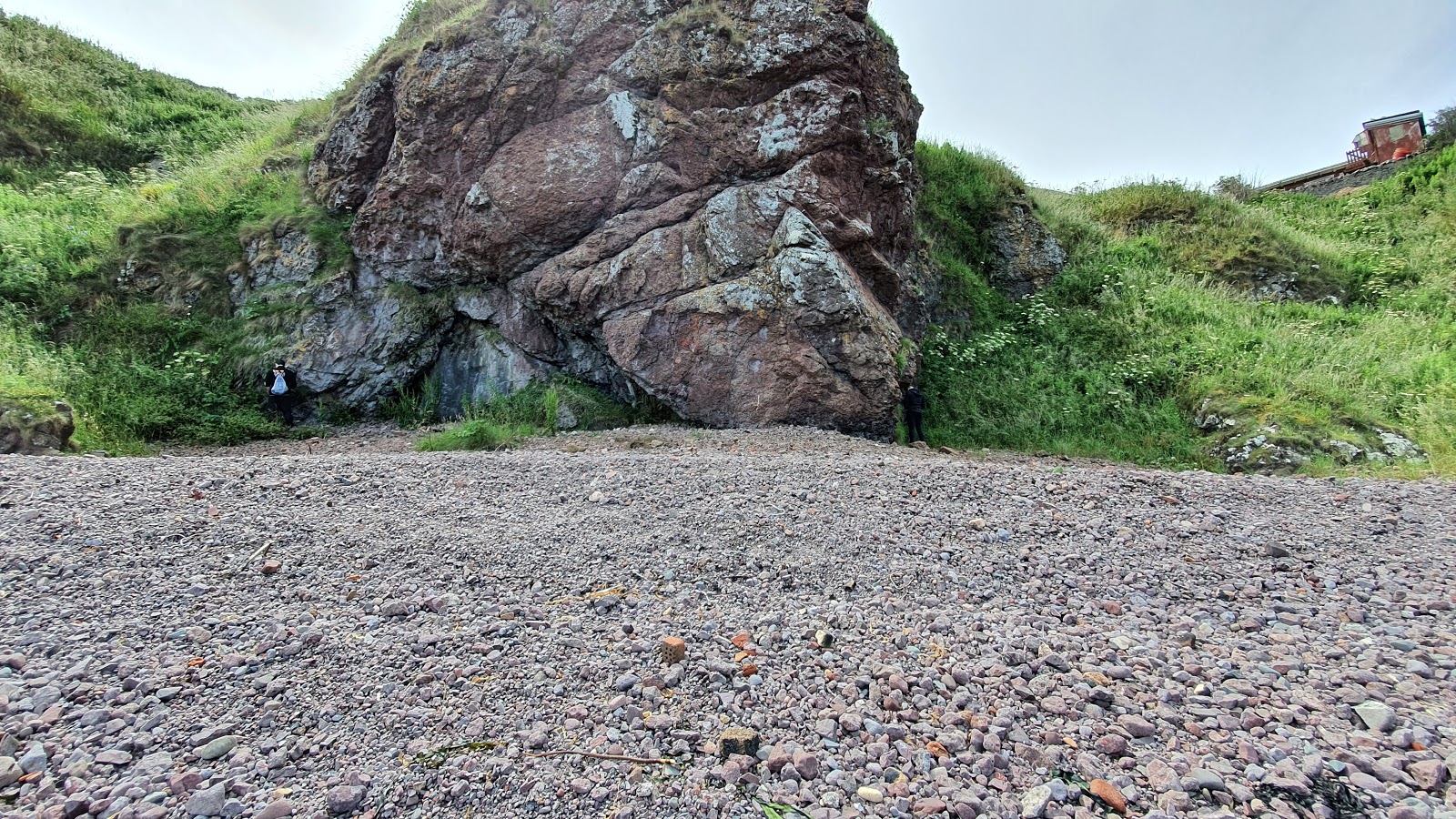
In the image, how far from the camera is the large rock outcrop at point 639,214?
941 centimetres

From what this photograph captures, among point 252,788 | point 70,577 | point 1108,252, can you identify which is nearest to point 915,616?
point 252,788

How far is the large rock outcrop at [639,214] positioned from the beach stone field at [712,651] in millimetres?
4683

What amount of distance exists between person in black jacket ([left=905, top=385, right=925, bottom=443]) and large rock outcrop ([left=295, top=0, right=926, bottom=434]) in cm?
74

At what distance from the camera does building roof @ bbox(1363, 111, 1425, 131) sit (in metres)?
25.2

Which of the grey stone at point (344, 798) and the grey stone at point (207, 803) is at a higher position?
the grey stone at point (207, 803)

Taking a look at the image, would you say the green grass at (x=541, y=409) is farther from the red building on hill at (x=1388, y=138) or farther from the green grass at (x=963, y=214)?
the red building on hill at (x=1388, y=138)

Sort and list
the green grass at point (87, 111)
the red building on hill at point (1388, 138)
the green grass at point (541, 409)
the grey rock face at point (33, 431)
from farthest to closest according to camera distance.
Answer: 1. the red building on hill at point (1388, 138)
2. the green grass at point (87, 111)
3. the green grass at point (541, 409)
4. the grey rock face at point (33, 431)

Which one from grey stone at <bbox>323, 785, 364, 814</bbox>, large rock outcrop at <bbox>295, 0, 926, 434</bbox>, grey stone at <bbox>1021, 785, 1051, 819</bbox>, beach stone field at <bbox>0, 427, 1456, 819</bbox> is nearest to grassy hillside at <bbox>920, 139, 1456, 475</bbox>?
large rock outcrop at <bbox>295, 0, 926, 434</bbox>

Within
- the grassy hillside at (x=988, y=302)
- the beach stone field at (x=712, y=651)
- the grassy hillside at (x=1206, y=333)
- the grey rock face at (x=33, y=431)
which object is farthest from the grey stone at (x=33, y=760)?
the grassy hillside at (x=1206, y=333)

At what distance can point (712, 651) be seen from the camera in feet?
9.38

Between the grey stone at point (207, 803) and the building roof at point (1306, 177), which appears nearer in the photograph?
the grey stone at point (207, 803)

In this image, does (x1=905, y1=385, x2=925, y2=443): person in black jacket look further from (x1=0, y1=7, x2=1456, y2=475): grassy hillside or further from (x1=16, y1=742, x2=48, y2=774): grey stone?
(x1=16, y1=742, x2=48, y2=774): grey stone

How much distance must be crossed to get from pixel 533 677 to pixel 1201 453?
34.4 feet

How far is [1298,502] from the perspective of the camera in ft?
16.8
